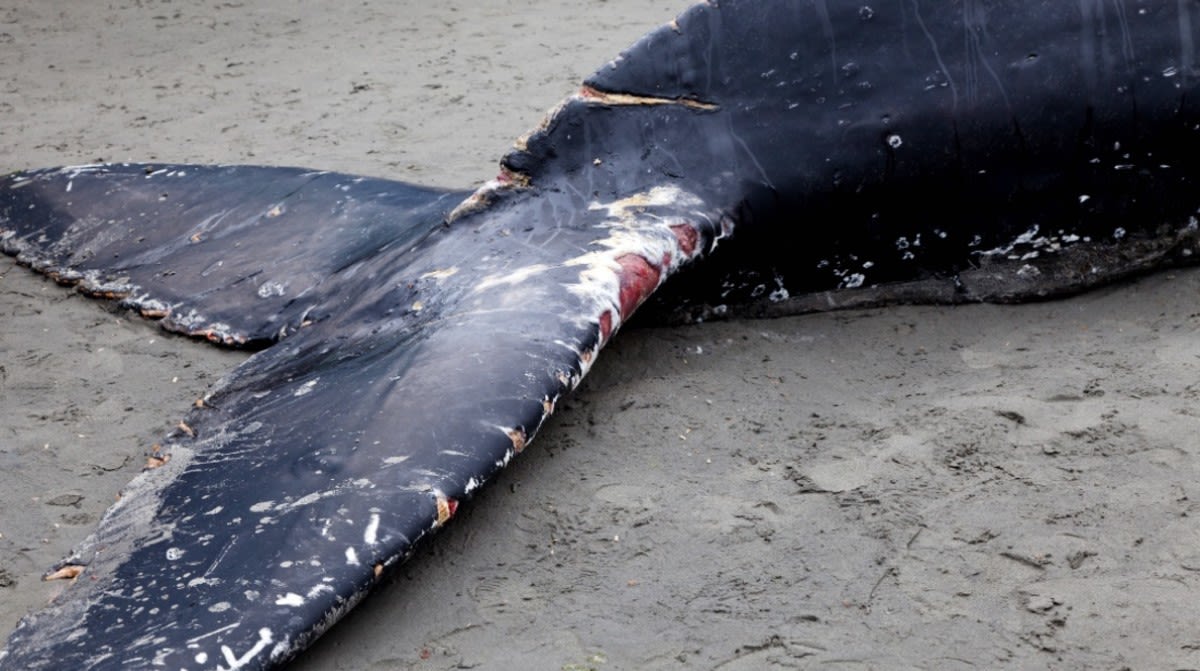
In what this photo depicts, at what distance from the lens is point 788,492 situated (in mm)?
2936

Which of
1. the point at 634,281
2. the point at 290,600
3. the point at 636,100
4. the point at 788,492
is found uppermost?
the point at 636,100

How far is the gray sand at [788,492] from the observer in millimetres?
2488

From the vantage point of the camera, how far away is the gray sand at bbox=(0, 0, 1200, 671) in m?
2.49

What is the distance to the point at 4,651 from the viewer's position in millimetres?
2408

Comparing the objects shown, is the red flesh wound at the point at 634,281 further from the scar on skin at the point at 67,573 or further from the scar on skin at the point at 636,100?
the scar on skin at the point at 67,573

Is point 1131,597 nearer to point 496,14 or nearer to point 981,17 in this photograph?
point 981,17

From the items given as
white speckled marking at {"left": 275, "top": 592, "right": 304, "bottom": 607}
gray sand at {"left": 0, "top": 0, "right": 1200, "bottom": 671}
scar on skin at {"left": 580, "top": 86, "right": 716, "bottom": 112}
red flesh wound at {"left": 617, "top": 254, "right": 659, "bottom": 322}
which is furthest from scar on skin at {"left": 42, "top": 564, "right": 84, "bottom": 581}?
scar on skin at {"left": 580, "top": 86, "right": 716, "bottom": 112}

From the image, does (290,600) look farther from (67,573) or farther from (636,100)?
(636,100)

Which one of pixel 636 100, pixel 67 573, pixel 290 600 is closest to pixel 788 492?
pixel 290 600

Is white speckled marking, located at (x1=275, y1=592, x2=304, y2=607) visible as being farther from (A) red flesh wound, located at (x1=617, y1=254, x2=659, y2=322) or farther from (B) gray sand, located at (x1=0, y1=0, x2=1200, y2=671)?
(A) red flesh wound, located at (x1=617, y1=254, x2=659, y2=322)

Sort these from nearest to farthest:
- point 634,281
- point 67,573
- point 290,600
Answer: point 290,600 → point 67,573 → point 634,281

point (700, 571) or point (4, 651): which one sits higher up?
point (4, 651)

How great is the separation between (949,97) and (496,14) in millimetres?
4482

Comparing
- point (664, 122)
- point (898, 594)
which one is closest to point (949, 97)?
point (664, 122)
